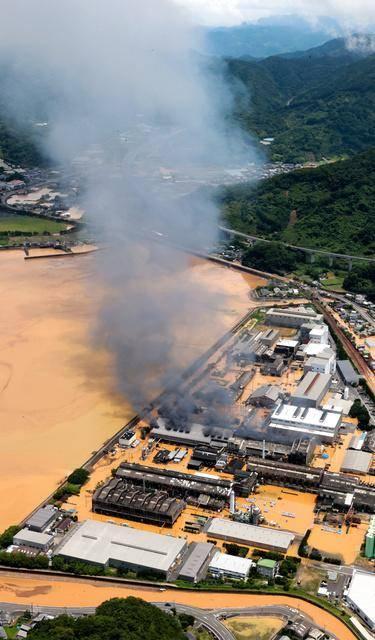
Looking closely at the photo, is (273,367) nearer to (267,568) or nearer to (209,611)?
(267,568)

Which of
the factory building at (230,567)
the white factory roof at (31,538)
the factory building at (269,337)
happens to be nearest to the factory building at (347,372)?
the factory building at (269,337)

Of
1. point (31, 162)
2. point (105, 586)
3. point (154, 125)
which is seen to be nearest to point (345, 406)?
point (105, 586)

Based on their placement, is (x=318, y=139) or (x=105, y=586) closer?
(x=105, y=586)

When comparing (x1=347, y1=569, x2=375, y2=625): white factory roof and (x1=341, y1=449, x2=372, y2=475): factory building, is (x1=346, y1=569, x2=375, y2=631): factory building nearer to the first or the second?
(x1=347, y1=569, x2=375, y2=625): white factory roof

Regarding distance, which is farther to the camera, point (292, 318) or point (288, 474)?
point (292, 318)

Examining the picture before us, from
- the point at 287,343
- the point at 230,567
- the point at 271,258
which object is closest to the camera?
the point at 230,567

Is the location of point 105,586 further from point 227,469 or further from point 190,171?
point 190,171

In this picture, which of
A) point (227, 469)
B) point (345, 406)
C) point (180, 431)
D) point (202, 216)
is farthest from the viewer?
point (202, 216)

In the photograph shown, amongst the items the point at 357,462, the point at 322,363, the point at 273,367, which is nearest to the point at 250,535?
the point at 357,462
